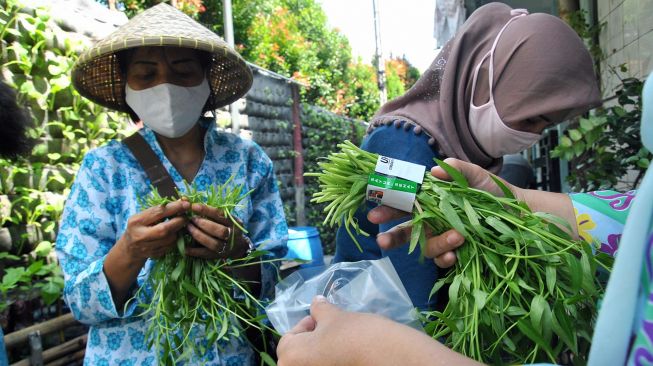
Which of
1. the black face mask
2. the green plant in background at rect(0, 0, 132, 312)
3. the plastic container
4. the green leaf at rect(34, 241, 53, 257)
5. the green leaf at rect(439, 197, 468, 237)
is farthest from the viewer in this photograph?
the plastic container

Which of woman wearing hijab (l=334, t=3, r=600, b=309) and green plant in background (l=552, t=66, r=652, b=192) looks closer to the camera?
woman wearing hijab (l=334, t=3, r=600, b=309)

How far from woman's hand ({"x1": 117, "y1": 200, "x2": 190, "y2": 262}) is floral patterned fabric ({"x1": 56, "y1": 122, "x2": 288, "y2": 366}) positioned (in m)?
0.22

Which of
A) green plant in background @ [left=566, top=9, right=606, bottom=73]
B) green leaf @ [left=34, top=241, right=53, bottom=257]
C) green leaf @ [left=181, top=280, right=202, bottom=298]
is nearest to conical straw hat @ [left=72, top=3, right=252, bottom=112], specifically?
green leaf @ [left=181, top=280, right=202, bottom=298]

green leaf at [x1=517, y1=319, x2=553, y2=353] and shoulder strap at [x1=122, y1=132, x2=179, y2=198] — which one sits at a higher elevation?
shoulder strap at [x1=122, y1=132, x2=179, y2=198]

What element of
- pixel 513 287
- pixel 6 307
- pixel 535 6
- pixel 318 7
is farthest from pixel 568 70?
pixel 318 7

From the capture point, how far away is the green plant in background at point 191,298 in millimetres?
1347

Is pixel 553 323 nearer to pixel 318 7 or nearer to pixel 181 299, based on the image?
pixel 181 299

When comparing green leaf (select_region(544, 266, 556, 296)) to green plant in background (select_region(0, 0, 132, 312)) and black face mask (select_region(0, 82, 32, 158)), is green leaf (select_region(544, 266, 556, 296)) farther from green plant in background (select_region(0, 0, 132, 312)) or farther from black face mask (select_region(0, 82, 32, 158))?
green plant in background (select_region(0, 0, 132, 312))

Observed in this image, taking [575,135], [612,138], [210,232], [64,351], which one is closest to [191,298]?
[210,232]

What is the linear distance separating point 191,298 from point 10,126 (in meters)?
0.93

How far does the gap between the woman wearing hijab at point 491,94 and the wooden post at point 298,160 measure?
5.91m

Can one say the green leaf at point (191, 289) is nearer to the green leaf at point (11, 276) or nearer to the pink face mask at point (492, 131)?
the pink face mask at point (492, 131)

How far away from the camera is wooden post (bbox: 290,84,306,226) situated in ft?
24.4

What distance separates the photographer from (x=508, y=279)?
3.05ft
